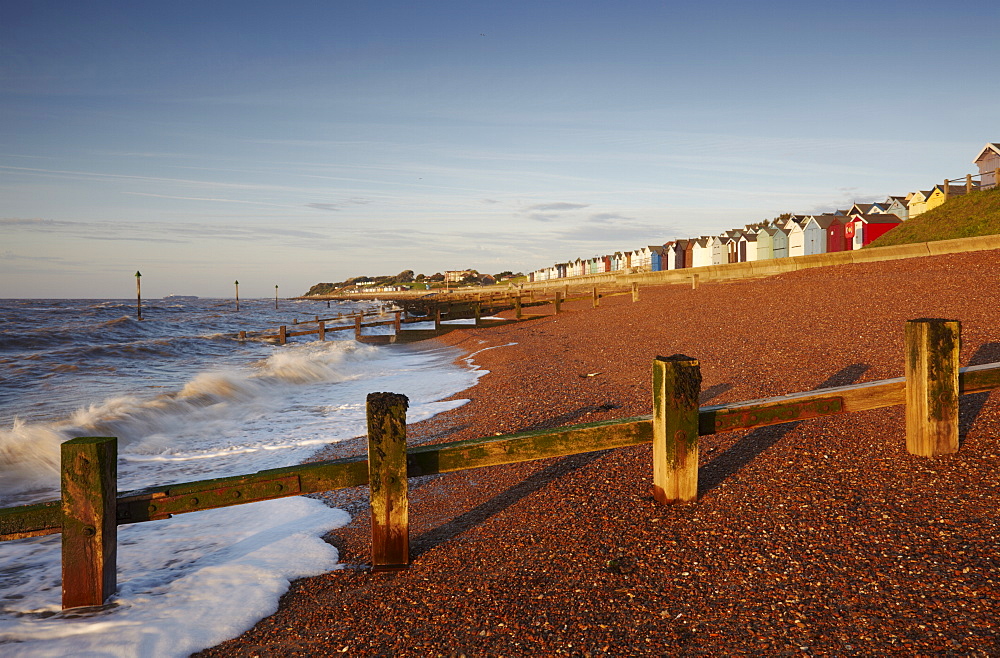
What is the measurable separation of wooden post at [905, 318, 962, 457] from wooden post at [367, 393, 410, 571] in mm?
4032

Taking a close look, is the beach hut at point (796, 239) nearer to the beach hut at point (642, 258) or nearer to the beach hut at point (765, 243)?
the beach hut at point (765, 243)

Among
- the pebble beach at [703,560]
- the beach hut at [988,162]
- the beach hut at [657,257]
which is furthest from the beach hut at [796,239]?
the pebble beach at [703,560]

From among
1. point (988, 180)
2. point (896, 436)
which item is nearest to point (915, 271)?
point (896, 436)

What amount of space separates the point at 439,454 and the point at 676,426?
169 centimetres

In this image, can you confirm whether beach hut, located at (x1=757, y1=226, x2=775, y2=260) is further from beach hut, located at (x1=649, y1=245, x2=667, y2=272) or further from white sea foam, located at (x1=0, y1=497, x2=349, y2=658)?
white sea foam, located at (x1=0, y1=497, x2=349, y2=658)

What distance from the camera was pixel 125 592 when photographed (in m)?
3.84

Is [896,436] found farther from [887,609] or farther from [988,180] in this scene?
[988,180]

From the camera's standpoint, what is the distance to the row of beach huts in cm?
4578

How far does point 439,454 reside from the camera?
3740mm

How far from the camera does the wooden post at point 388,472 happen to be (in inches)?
141

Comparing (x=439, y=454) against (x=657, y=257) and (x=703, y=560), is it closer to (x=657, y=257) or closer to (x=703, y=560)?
(x=703, y=560)

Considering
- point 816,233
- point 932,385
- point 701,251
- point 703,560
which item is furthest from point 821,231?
point 703,560

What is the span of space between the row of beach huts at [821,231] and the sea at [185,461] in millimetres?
40964

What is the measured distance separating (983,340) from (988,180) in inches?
1833
